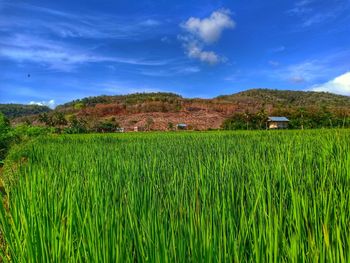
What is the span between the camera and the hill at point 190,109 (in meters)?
48.3

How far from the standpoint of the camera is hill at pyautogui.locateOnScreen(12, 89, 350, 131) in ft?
158

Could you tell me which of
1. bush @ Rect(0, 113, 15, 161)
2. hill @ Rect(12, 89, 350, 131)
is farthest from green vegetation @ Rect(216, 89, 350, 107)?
bush @ Rect(0, 113, 15, 161)

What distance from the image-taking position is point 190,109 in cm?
6488

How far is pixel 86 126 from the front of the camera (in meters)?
35.5

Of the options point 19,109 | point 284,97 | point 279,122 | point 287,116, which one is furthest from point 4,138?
point 19,109

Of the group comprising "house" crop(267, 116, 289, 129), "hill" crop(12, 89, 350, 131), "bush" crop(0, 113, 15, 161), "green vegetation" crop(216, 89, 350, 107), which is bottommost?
"bush" crop(0, 113, 15, 161)

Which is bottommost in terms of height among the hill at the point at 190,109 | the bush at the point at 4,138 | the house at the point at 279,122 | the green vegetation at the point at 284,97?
the bush at the point at 4,138

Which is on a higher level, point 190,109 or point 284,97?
point 284,97

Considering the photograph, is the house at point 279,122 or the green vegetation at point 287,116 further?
the house at point 279,122

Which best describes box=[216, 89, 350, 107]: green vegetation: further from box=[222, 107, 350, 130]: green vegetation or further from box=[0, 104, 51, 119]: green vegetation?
box=[0, 104, 51, 119]: green vegetation

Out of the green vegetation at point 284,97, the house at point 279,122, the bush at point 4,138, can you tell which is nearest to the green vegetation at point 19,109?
the green vegetation at point 284,97

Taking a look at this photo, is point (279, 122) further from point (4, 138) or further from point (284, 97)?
point (284, 97)

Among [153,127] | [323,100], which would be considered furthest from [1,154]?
[323,100]

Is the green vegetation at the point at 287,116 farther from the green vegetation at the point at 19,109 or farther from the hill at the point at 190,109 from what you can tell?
the green vegetation at the point at 19,109
